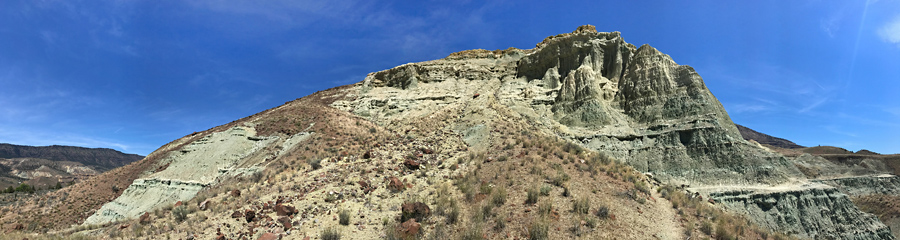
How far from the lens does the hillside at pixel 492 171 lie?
983 centimetres

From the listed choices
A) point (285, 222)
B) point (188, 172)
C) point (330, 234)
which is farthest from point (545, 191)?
point (188, 172)

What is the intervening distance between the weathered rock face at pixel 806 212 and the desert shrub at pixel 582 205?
52.2 ft

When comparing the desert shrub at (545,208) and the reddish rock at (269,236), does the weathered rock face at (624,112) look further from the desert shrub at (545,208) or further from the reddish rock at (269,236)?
the reddish rock at (269,236)

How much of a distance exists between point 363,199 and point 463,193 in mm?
3447

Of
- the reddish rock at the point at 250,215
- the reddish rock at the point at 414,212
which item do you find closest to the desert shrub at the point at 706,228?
the reddish rock at the point at 414,212

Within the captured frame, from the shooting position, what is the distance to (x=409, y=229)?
888 cm

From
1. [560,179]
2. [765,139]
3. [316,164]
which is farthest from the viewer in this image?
[765,139]

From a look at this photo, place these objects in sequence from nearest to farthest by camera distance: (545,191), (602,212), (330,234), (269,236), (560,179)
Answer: (330,234) → (269,236) → (602,212) → (545,191) → (560,179)

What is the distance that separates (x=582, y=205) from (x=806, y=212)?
2046 cm

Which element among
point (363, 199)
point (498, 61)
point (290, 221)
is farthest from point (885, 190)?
point (290, 221)

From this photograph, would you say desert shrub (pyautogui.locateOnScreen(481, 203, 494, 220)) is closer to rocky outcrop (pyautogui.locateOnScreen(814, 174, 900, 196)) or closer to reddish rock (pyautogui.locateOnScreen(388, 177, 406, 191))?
reddish rock (pyautogui.locateOnScreen(388, 177, 406, 191))

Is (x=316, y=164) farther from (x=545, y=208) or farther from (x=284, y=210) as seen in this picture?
(x=545, y=208)

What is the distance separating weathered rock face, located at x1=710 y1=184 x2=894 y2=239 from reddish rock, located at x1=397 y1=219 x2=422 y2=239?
67.1ft

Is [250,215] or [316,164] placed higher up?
[316,164]
